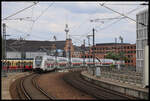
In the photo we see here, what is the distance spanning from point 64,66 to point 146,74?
59.4 metres

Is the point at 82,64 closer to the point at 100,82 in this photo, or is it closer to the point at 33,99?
the point at 100,82

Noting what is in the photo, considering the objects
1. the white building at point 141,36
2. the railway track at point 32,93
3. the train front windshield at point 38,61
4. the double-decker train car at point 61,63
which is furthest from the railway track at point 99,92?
the white building at point 141,36

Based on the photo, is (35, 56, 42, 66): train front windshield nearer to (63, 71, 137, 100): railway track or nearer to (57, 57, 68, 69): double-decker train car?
(57, 57, 68, 69): double-decker train car

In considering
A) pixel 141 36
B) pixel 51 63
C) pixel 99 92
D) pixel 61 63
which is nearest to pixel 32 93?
pixel 99 92

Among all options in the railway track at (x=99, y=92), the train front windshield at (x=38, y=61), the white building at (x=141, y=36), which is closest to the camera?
the railway track at (x=99, y=92)

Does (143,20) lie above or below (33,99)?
above

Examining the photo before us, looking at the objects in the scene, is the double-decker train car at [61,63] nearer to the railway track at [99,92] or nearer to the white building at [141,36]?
the white building at [141,36]

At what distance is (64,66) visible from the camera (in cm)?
8044

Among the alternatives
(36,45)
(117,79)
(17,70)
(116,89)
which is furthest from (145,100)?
(36,45)

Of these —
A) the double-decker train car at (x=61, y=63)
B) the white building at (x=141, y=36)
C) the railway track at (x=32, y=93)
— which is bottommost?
the railway track at (x=32, y=93)

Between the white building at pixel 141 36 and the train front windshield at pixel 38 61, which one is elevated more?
the white building at pixel 141 36

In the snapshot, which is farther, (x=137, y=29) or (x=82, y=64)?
(x=82, y=64)

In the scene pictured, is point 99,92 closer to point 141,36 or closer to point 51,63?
point 51,63

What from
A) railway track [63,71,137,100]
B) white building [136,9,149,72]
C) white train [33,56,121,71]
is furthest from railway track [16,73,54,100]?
white building [136,9,149,72]
